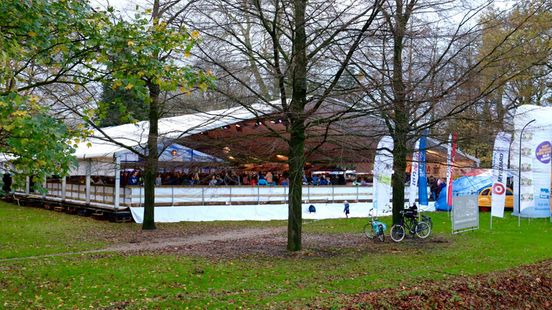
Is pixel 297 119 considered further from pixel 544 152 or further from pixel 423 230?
pixel 544 152

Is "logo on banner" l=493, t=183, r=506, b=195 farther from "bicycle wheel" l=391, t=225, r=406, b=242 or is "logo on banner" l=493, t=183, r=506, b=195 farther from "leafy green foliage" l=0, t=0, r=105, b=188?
"leafy green foliage" l=0, t=0, r=105, b=188

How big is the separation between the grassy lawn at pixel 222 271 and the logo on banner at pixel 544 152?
563cm

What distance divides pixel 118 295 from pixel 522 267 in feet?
30.4

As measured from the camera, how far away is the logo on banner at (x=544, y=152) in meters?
23.0

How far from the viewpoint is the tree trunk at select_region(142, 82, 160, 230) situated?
14425 millimetres

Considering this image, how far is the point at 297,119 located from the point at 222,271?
3940 millimetres

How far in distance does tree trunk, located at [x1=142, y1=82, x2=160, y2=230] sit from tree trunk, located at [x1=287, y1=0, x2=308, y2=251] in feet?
11.8

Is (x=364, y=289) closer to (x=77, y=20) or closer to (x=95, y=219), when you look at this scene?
(x=77, y=20)

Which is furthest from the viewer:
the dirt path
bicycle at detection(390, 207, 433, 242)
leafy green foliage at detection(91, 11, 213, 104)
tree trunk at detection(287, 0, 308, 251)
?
bicycle at detection(390, 207, 433, 242)

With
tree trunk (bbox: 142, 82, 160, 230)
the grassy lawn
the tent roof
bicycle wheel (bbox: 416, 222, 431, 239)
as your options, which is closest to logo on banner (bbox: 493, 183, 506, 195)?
the grassy lawn

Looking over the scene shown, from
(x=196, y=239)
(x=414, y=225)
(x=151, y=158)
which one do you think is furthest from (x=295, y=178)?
(x=414, y=225)

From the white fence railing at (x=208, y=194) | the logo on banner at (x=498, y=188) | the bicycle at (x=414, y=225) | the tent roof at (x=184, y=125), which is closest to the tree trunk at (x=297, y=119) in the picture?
the tent roof at (x=184, y=125)

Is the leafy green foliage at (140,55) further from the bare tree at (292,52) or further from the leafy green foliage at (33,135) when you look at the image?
the bare tree at (292,52)

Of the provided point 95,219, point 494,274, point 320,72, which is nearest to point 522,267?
point 494,274
